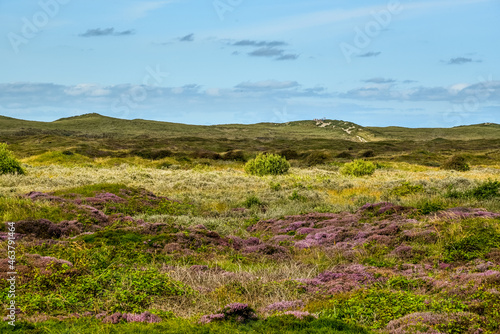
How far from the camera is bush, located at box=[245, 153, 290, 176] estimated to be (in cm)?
3666

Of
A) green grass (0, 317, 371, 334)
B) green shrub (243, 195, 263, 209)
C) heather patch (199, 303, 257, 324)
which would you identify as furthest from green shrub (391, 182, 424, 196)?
green grass (0, 317, 371, 334)

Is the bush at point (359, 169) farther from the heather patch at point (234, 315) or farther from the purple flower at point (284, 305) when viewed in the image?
the heather patch at point (234, 315)

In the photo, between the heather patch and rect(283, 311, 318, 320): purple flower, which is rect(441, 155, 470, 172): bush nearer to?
rect(283, 311, 318, 320): purple flower

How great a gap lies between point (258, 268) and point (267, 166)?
26.5m

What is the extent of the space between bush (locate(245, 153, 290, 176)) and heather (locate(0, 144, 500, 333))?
1639cm

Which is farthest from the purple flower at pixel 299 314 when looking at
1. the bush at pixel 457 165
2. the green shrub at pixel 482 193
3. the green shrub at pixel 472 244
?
the bush at pixel 457 165

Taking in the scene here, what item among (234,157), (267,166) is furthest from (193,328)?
(234,157)

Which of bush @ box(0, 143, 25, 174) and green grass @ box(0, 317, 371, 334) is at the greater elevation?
bush @ box(0, 143, 25, 174)

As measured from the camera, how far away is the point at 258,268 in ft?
34.1

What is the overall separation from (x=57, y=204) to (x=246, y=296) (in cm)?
1163

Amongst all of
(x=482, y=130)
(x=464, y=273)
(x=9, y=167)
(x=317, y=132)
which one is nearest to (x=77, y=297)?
(x=464, y=273)

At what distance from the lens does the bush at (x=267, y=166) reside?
36.7 meters

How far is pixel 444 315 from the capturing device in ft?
21.5

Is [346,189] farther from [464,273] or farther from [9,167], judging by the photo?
[9,167]
